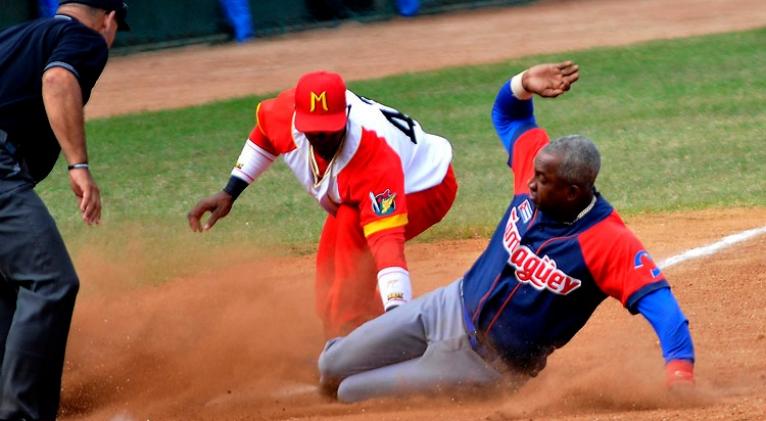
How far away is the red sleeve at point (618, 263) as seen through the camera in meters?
5.34

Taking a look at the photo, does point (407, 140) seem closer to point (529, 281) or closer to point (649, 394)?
point (529, 281)

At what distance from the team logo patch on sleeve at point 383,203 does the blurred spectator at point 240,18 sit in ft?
41.2

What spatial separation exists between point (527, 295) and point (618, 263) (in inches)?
17.9

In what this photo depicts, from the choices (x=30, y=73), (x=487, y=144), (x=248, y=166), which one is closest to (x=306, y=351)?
(x=248, y=166)

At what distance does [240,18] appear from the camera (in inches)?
735

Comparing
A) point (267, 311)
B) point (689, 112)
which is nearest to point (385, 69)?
point (689, 112)

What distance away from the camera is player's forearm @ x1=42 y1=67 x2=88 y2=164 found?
5.41m

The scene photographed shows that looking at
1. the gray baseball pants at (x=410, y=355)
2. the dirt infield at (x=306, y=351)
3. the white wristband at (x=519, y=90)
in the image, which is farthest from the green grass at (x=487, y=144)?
the white wristband at (x=519, y=90)

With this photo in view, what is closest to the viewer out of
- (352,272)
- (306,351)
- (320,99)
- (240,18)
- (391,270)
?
(391,270)

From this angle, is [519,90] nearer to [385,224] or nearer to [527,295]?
[385,224]

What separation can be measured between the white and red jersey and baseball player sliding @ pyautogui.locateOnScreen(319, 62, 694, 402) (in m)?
0.55

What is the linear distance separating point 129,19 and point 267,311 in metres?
11.2

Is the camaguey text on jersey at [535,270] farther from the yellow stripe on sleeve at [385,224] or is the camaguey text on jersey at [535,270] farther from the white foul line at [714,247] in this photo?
the white foul line at [714,247]

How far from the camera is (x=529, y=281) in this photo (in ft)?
18.4
